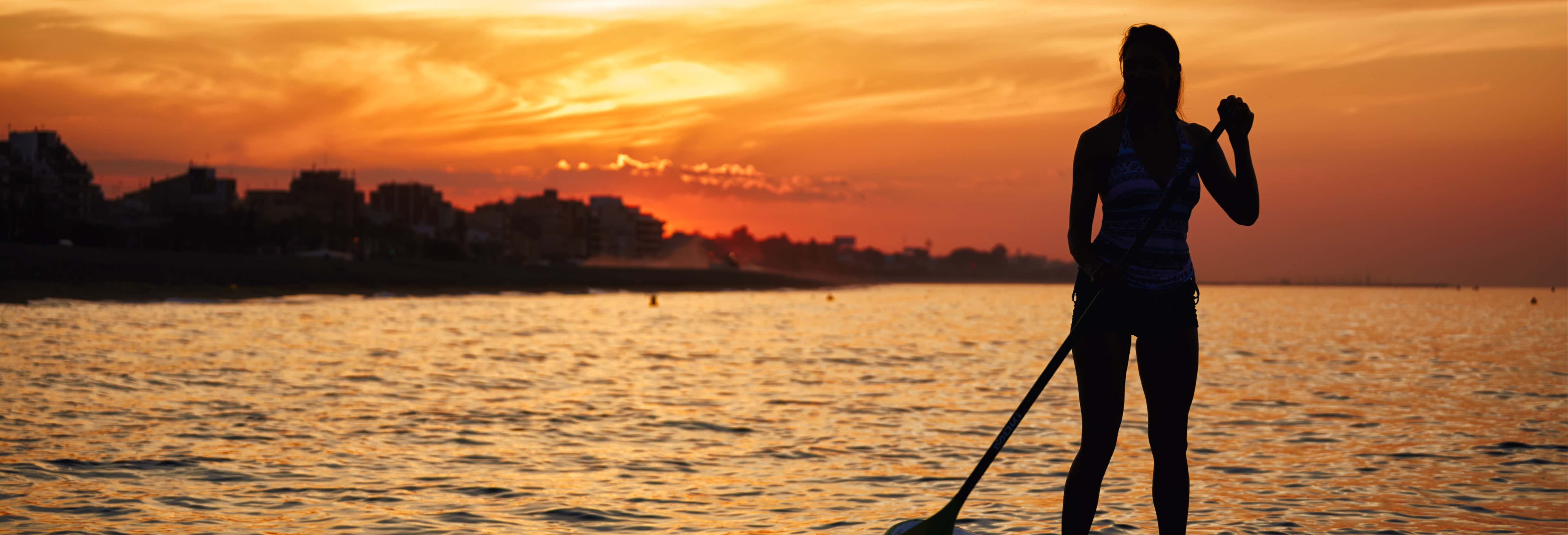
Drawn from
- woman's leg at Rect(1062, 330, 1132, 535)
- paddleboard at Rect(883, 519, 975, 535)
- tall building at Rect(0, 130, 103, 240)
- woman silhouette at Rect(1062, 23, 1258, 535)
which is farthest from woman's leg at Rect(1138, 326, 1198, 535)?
tall building at Rect(0, 130, 103, 240)

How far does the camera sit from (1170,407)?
4.88 metres

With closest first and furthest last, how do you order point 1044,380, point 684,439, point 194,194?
1. point 1044,380
2. point 684,439
3. point 194,194

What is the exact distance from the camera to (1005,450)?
456 inches

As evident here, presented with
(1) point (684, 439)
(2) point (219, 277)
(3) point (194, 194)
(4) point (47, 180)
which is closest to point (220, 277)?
(2) point (219, 277)

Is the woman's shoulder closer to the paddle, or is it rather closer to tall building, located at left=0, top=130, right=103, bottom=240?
the paddle

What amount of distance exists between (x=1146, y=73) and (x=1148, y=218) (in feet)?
1.87

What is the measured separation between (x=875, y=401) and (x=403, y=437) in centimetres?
697

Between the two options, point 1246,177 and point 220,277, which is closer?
point 1246,177

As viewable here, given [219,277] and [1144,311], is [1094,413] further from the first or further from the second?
[219,277]

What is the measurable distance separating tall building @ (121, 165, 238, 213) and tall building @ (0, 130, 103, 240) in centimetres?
1377

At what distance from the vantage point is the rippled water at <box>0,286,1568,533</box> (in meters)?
8.18

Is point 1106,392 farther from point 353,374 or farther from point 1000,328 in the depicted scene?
point 1000,328

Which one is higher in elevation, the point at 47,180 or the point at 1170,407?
the point at 47,180

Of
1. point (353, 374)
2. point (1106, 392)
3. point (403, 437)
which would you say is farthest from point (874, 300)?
point (1106, 392)
